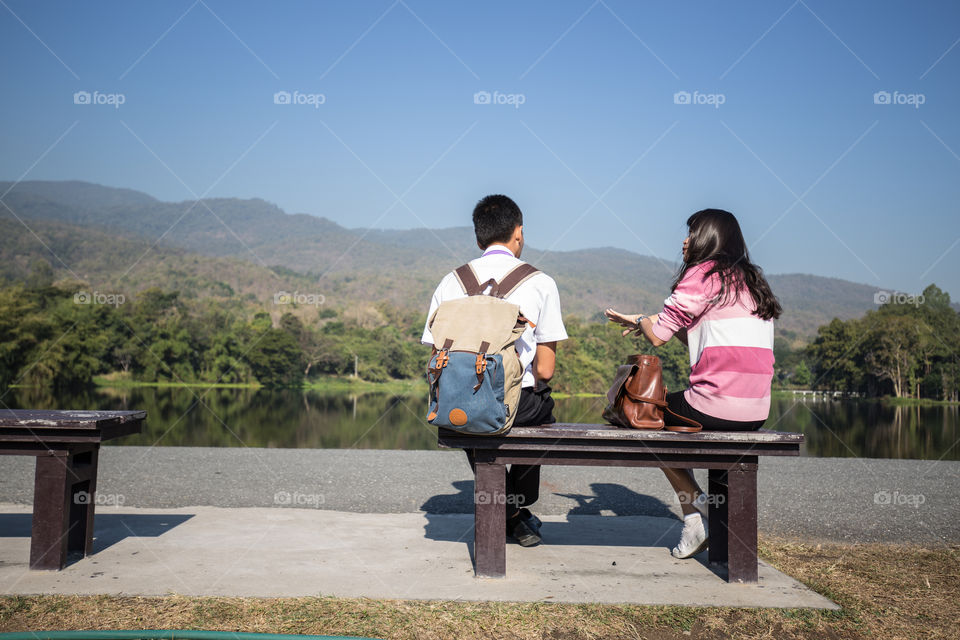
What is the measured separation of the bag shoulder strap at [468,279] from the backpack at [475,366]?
27 centimetres

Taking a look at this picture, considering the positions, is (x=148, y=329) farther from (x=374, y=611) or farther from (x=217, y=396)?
(x=374, y=611)

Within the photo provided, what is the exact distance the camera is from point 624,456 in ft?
12.5

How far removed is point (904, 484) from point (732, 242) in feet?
25.1

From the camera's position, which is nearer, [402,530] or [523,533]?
[523,533]

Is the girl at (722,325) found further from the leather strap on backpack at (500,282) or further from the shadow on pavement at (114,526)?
the shadow on pavement at (114,526)

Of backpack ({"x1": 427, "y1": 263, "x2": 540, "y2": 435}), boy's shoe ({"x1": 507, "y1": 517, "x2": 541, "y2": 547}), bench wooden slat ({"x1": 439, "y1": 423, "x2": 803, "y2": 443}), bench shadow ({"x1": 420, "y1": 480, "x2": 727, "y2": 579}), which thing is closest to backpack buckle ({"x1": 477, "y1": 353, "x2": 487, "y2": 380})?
backpack ({"x1": 427, "y1": 263, "x2": 540, "y2": 435})

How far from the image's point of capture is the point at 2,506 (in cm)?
590

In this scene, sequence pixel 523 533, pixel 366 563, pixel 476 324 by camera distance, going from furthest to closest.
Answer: pixel 523 533 → pixel 366 563 → pixel 476 324

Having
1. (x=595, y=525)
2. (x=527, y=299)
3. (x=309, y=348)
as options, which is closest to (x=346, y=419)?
(x=309, y=348)

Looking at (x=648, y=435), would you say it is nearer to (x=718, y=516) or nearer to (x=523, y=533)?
(x=718, y=516)

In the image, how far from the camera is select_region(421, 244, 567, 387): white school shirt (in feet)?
13.0

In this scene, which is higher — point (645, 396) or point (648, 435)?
point (645, 396)

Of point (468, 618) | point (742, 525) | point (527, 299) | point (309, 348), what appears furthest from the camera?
point (309, 348)

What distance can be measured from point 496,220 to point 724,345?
152cm
